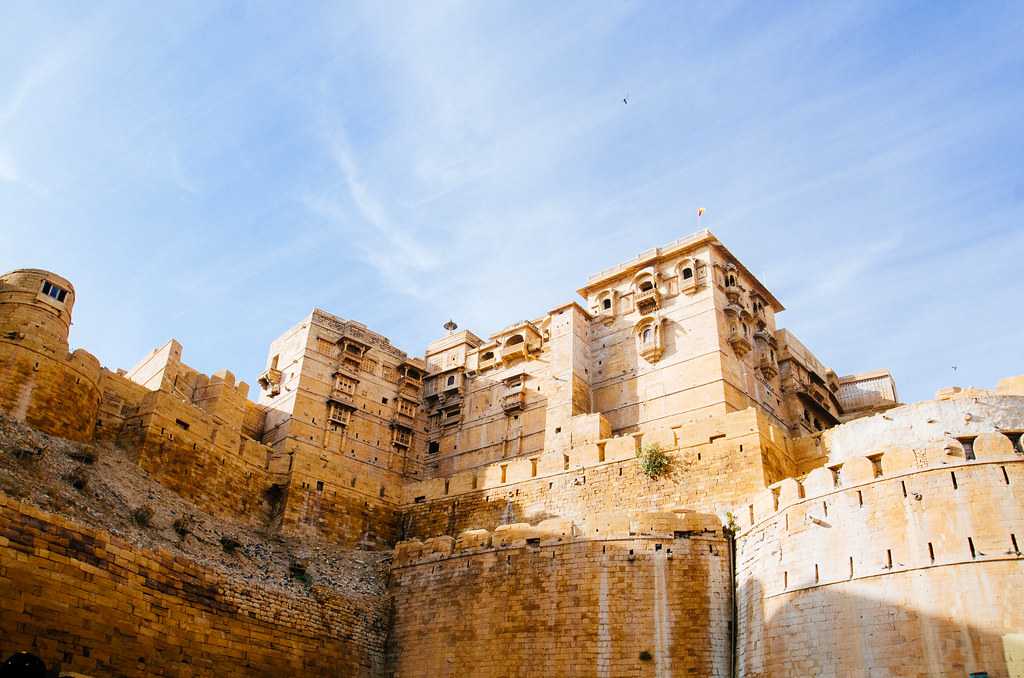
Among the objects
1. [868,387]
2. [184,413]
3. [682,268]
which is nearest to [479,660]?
[184,413]

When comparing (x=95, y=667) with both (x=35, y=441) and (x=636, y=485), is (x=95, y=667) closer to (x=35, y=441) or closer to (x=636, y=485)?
(x=35, y=441)

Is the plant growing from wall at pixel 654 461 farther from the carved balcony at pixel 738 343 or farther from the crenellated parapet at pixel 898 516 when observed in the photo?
the carved balcony at pixel 738 343

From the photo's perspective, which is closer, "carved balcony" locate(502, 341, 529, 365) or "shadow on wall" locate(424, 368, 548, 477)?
"shadow on wall" locate(424, 368, 548, 477)

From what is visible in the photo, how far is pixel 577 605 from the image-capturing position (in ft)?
70.1

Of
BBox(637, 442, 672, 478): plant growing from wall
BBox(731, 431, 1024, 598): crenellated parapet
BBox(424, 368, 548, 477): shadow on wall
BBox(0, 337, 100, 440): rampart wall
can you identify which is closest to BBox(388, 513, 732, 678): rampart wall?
BBox(731, 431, 1024, 598): crenellated parapet

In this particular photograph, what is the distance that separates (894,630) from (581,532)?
817 cm

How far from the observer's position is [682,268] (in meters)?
39.0

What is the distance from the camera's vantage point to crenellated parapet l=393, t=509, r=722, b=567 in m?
21.7

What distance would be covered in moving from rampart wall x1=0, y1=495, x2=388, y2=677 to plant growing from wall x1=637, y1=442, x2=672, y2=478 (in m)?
9.23

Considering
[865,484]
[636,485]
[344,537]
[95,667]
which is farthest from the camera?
[344,537]

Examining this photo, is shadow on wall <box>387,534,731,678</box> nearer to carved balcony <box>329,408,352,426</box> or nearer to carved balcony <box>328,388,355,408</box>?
carved balcony <box>329,408,352,426</box>

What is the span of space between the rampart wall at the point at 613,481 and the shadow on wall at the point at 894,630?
6328 mm

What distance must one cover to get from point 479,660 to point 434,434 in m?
22.0

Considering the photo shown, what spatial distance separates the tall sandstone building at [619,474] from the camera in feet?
55.6
